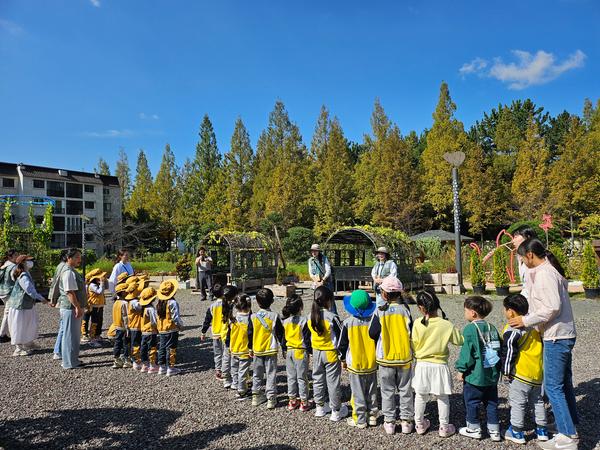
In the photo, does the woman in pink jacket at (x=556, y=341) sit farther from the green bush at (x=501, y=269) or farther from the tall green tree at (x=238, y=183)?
the tall green tree at (x=238, y=183)

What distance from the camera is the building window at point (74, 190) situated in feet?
140

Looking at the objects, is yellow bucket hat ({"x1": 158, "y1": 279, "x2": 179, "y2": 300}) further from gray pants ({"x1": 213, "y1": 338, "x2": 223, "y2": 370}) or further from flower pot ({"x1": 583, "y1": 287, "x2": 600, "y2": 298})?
flower pot ({"x1": 583, "y1": 287, "x2": 600, "y2": 298})

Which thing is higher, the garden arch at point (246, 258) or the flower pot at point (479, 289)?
the garden arch at point (246, 258)

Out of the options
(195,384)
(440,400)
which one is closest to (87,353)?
(195,384)

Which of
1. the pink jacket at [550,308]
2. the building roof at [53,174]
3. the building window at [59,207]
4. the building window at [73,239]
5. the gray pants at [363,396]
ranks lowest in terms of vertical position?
the gray pants at [363,396]

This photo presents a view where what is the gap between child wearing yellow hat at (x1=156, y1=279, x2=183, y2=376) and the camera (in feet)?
17.7

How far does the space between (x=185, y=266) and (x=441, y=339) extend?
14111 mm

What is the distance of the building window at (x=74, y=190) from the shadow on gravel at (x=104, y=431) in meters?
43.6

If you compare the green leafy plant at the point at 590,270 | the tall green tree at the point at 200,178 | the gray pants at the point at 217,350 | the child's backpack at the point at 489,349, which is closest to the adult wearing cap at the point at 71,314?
the gray pants at the point at 217,350

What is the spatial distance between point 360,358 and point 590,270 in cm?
1019

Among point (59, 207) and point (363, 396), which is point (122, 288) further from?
point (59, 207)

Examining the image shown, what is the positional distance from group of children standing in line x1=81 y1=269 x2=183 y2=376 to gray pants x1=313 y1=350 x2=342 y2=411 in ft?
7.20

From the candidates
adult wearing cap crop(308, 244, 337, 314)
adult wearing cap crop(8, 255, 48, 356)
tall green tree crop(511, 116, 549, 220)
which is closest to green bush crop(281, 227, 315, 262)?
tall green tree crop(511, 116, 549, 220)

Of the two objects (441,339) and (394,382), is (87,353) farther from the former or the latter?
(441,339)
